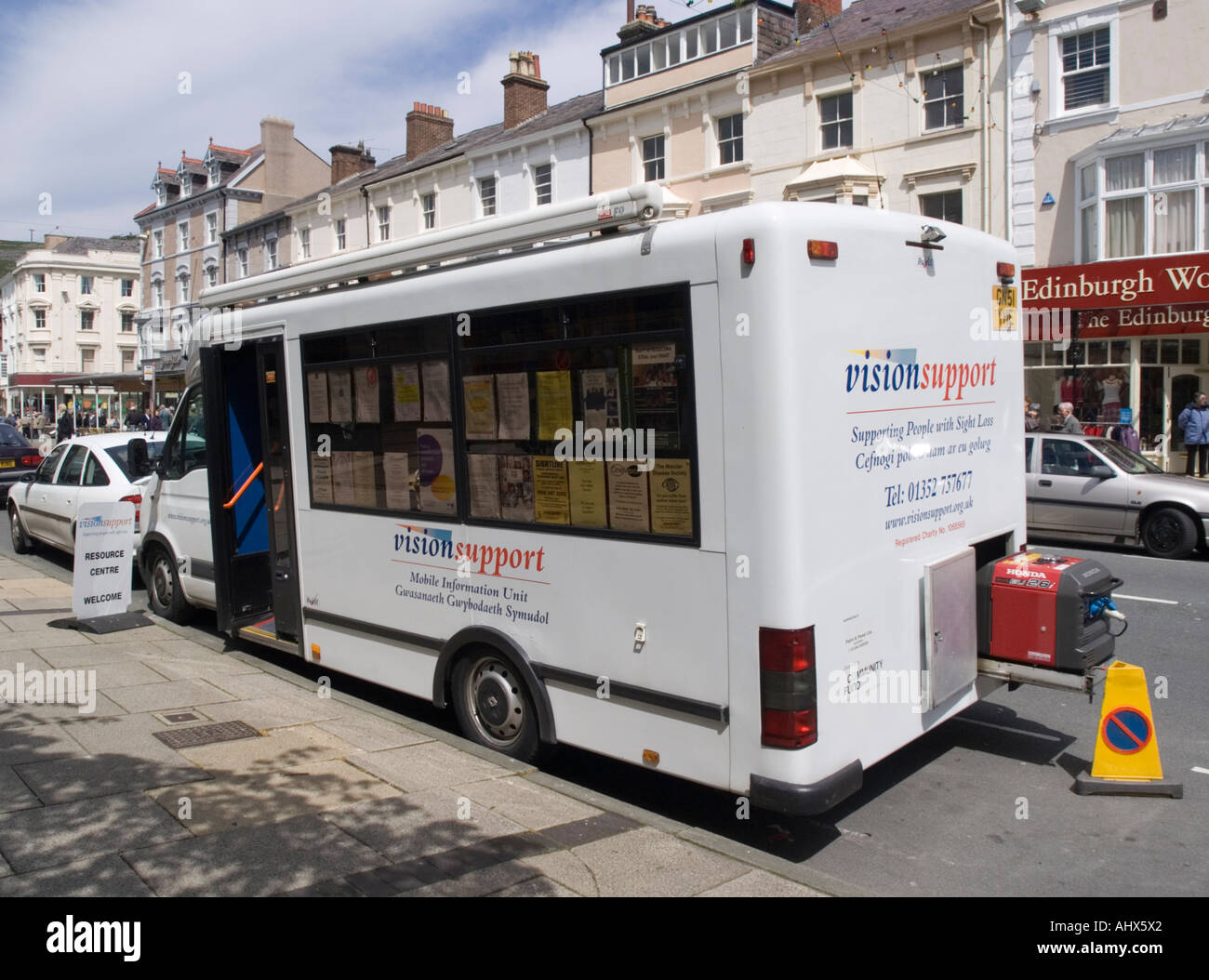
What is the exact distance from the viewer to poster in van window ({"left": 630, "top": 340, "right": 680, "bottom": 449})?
14.1ft

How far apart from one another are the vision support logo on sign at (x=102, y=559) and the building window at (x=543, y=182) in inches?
878

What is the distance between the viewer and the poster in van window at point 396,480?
576cm

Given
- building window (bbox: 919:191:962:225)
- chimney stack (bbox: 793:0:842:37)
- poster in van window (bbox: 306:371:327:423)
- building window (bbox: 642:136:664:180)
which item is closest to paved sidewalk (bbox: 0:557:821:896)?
poster in van window (bbox: 306:371:327:423)

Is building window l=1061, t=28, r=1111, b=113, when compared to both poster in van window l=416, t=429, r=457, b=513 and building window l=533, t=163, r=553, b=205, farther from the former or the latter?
poster in van window l=416, t=429, r=457, b=513

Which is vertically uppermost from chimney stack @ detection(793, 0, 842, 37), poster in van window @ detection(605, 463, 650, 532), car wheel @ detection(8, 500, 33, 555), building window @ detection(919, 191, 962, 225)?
chimney stack @ detection(793, 0, 842, 37)

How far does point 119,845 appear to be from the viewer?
397 centimetres

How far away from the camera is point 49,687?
641 centimetres

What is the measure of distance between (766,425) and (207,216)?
50043 mm

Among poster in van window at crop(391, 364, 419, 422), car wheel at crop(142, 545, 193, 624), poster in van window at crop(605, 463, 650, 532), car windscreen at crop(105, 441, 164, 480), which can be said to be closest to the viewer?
poster in van window at crop(605, 463, 650, 532)

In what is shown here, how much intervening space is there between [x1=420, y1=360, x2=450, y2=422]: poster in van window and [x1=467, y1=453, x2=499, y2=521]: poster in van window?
1.12 feet

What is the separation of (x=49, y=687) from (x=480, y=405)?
12.0 ft
